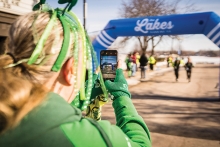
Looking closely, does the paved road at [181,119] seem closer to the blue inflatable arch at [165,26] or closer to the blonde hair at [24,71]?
the blue inflatable arch at [165,26]

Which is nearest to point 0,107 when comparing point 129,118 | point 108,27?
point 129,118

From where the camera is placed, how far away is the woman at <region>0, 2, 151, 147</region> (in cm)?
56

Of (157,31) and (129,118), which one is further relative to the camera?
(157,31)

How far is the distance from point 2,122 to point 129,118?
1.43ft

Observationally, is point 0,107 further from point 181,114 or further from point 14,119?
point 181,114

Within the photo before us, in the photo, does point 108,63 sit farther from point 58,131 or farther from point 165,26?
point 165,26

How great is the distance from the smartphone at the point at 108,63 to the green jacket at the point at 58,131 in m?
0.66

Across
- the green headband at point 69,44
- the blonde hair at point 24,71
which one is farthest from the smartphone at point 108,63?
the blonde hair at point 24,71

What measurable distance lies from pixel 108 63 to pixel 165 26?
15.4 ft

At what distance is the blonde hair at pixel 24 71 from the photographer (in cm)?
58

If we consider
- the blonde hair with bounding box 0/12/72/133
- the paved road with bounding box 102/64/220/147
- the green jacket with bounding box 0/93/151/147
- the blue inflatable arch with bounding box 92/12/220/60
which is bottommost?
the paved road with bounding box 102/64/220/147

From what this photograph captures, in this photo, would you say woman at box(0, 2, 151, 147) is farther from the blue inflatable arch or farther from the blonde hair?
the blue inflatable arch

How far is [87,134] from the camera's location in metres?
0.59

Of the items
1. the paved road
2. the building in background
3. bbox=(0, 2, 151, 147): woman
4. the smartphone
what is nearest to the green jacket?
bbox=(0, 2, 151, 147): woman
